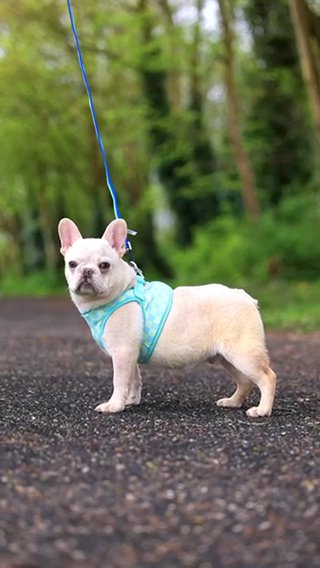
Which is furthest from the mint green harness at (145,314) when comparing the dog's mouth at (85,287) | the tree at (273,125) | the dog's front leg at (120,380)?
the tree at (273,125)

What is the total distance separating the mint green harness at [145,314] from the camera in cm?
597

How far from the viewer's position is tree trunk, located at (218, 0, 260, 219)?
77.2ft

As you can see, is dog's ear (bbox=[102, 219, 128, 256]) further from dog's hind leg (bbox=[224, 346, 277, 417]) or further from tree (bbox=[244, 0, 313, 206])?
tree (bbox=[244, 0, 313, 206])

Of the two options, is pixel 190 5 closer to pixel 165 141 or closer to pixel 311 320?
pixel 165 141

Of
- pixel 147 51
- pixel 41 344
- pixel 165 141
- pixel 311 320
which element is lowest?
pixel 311 320

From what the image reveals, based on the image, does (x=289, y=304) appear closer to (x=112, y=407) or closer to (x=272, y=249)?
(x=272, y=249)

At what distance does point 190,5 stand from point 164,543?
85.4 feet

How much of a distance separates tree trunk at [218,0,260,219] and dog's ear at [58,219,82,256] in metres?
18.4

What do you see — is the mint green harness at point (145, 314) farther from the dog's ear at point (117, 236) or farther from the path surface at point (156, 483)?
the path surface at point (156, 483)

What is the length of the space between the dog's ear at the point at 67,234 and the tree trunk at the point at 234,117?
1840 cm

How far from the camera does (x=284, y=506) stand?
12.4ft

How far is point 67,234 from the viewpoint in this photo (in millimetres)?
6027

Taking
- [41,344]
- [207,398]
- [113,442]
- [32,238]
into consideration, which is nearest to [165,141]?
[32,238]

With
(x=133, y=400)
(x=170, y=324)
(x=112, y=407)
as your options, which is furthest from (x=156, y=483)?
(x=133, y=400)
